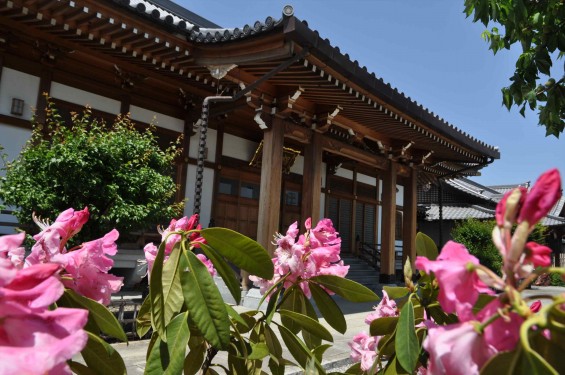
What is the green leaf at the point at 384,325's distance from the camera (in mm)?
912

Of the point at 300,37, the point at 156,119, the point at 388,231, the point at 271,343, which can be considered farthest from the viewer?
the point at 388,231

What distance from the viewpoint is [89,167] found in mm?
4715

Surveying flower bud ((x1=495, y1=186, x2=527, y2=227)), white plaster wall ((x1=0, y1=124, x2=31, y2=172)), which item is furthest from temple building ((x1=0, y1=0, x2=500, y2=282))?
flower bud ((x1=495, y1=186, x2=527, y2=227))

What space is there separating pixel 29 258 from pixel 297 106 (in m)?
6.82

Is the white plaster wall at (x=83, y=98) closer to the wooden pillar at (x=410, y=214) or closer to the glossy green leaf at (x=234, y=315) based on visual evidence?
the glossy green leaf at (x=234, y=315)

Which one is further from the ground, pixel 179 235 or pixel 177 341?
pixel 179 235

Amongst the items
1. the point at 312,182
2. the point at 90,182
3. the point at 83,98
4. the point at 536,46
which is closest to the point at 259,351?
the point at 536,46

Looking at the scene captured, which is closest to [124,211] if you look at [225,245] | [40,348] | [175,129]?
[175,129]

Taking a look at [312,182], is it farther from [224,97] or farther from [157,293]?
[157,293]

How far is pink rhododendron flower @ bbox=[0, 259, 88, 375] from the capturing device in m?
0.39

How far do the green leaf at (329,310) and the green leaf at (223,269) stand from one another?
0.74ft

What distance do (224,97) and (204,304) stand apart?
5894 millimetres

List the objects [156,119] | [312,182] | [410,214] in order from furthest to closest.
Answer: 1. [410,214]
2. [312,182]
3. [156,119]

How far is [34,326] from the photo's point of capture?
416 mm
